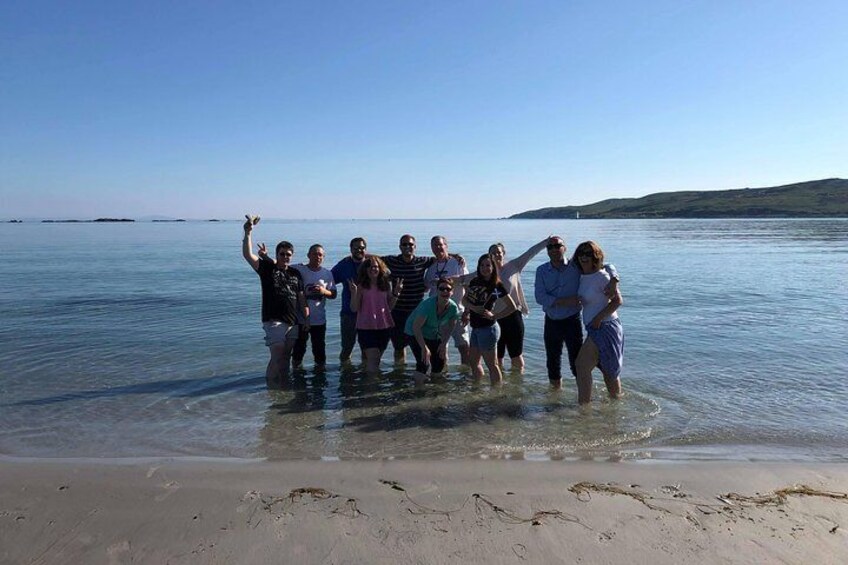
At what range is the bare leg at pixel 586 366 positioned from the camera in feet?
22.9

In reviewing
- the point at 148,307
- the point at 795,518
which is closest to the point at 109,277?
the point at 148,307

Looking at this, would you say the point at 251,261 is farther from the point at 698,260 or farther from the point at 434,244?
the point at 698,260

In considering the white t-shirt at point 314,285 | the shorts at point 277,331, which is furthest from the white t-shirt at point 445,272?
the shorts at point 277,331

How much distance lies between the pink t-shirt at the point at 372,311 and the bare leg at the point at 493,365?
1564mm

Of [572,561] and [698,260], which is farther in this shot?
[698,260]

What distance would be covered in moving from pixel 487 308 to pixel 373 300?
1729 millimetres

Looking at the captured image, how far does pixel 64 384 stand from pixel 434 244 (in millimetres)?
6213

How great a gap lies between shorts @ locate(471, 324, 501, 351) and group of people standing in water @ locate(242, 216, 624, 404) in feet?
0.05

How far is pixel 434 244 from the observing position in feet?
27.1

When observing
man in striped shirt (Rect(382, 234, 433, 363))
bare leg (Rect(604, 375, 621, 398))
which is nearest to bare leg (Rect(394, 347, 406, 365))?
man in striped shirt (Rect(382, 234, 433, 363))

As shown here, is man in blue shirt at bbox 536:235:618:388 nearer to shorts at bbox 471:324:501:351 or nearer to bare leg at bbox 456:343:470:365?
shorts at bbox 471:324:501:351

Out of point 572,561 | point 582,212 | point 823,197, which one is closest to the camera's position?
point 572,561

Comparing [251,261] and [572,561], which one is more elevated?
[251,261]

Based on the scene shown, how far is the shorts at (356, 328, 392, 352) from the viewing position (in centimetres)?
841
